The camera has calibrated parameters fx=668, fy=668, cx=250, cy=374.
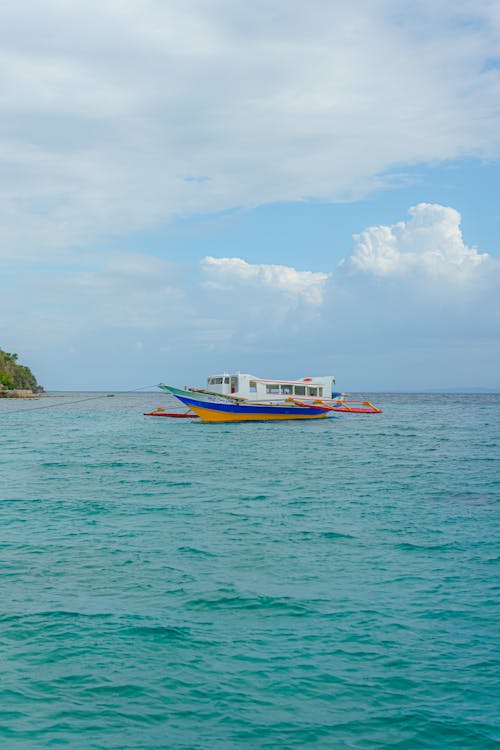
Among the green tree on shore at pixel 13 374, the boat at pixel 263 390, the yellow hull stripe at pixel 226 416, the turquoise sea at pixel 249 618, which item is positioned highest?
the green tree on shore at pixel 13 374

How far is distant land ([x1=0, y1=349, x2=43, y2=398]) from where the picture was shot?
164 metres

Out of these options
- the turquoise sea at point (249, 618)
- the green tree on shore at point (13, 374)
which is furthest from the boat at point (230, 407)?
the green tree on shore at point (13, 374)

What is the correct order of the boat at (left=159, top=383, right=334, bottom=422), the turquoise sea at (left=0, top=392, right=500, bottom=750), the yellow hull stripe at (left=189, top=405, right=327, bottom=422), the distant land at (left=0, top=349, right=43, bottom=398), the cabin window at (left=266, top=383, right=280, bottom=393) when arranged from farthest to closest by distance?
1. the distant land at (left=0, top=349, right=43, bottom=398)
2. the cabin window at (left=266, top=383, right=280, bottom=393)
3. the yellow hull stripe at (left=189, top=405, right=327, bottom=422)
4. the boat at (left=159, top=383, right=334, bottom=422)
5. the turquoise sea at (left=0, top=392, right=500, bottom=750)

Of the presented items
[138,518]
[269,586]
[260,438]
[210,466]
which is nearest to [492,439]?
[260,438]

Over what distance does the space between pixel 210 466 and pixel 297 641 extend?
70.3ft

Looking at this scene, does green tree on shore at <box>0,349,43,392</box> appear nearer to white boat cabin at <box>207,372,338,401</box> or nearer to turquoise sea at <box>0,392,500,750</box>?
white boat cabin at <box>207,372,338,401</box>

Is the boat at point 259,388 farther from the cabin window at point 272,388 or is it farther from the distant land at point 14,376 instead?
the distant land at point 14,376

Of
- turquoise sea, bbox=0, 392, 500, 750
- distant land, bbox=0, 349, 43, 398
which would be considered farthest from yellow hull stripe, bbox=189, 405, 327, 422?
distant land, bbox=0, 349, 43, 398

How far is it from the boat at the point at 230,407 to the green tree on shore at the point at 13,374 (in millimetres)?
116999

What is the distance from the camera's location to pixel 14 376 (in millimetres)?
174875

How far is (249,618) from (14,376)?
577 feet

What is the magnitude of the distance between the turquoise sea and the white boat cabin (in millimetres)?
34993

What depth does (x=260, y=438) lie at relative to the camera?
151 feet

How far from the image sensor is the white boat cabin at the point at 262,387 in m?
58.2
